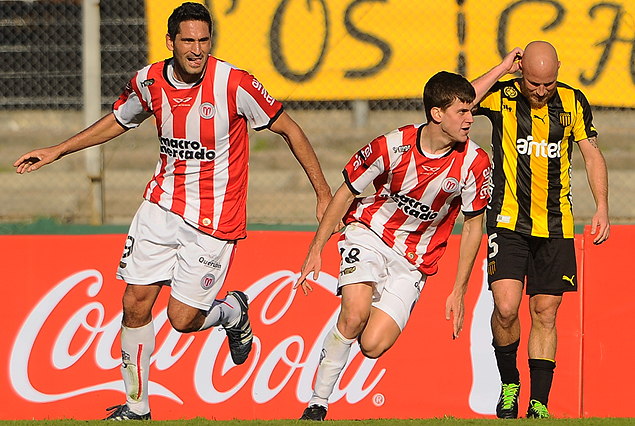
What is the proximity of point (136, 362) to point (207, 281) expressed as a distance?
2.26 ft

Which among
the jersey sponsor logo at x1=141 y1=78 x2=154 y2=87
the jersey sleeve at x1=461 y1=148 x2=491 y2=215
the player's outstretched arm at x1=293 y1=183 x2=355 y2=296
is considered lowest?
the player's outstretched arm at x1=293 y1=183 x2=355 y2=296

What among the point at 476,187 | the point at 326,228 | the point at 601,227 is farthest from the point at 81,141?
the point at 601,227

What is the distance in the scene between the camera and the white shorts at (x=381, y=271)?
5145mm

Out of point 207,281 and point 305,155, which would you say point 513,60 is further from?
point 207,281

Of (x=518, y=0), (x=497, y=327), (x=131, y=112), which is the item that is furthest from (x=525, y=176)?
(x=518, y=0)

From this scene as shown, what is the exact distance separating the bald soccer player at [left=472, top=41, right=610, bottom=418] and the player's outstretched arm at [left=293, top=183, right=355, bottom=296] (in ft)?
3.63

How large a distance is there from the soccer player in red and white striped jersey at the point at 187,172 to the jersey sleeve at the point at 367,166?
21 cm

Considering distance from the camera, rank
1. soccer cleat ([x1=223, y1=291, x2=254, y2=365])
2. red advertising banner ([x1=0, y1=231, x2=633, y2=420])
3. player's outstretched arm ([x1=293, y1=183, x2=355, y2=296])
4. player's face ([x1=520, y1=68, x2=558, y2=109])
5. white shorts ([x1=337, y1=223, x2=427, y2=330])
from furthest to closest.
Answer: red advertising banner ([x1=0, y1=231, x2=633, y2=420]) < soccer cleat ([x1=223, y1=291, x2=254, y2=365]) < player's face ([x1=520, y1=68, x2=558, y2=109]) < white shorts ([x1=337, y1=223, x2=427, y2=330]) < player's outstretched arm ([x1=293, y1=183, x2=355, y2=296])

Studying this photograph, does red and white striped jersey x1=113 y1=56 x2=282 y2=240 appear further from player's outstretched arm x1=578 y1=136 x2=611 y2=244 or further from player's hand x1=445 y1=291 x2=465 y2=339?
player's outstretched arm x1=578 y1=136 x2=611 y2=244

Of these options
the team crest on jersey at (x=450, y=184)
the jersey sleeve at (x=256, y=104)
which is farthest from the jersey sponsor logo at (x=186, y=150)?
the team crest on jersey at (x=450, y=184)

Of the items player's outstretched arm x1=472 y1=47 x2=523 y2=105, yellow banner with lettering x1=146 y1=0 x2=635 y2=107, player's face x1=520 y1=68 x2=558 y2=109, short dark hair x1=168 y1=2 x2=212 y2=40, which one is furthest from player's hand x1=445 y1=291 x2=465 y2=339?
yellow banner with lettering x1=146 y1=0 x2=635 y2=107

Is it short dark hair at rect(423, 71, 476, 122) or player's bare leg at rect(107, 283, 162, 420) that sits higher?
short dark hair at rect(423, 71, 476, 122)

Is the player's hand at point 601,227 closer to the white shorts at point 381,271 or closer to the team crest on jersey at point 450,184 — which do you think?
the team crest on jersey at point 450,184

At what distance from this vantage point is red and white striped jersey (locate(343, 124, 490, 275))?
199 inches
